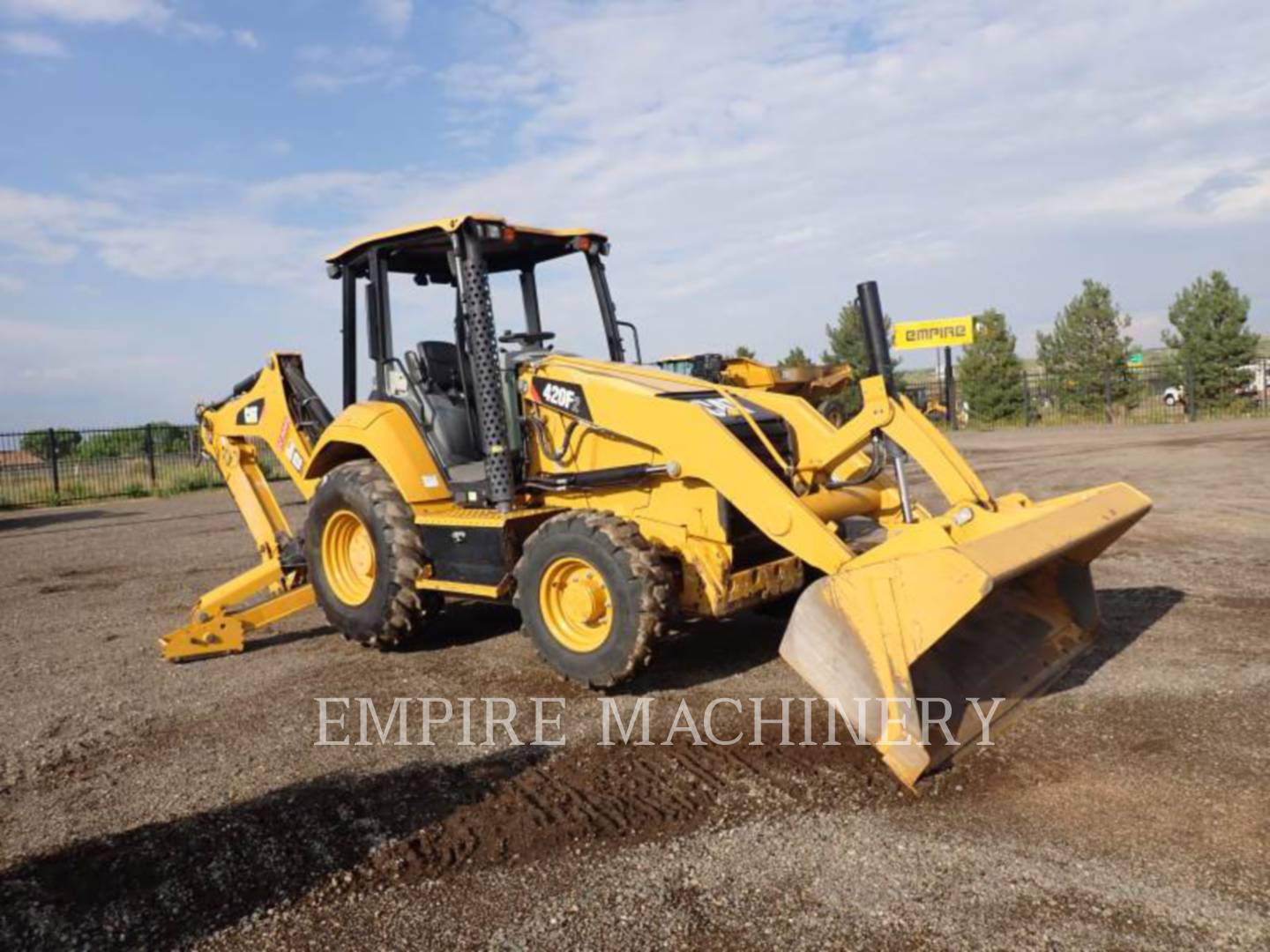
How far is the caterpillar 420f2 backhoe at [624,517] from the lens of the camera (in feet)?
13.1

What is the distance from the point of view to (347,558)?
260 inches

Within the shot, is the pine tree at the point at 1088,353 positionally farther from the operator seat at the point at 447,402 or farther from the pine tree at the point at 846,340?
the operator seat at the point at 447,402

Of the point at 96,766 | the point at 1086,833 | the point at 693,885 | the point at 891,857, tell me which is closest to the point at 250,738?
the point at 96,766

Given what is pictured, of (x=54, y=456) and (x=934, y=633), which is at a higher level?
(x=54, y=456)

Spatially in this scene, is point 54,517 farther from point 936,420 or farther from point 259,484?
point 936,420

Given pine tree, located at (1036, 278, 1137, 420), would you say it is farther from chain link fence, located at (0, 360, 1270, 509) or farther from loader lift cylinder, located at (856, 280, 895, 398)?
loader lift cylinder, located at (856, 280, 895, 398)

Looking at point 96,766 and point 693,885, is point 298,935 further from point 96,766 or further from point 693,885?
point 96,766

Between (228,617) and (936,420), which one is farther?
(936,420)

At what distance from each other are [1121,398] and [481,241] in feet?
101

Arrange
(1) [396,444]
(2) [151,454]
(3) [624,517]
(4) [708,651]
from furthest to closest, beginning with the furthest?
(2) [151,454] < (1) [396,444] < (4) [708,651] < (3) [624,517]

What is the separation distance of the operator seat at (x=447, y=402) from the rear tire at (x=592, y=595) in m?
1.20

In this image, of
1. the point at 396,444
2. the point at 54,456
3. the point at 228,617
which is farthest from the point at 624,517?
the point at 54,456

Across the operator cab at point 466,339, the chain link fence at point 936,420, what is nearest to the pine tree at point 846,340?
the chain link fence at point 936,420

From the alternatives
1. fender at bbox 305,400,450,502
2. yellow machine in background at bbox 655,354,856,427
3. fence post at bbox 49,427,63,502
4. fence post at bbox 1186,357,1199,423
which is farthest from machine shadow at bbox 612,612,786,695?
fence post at bbox 1186,357,1199,423
